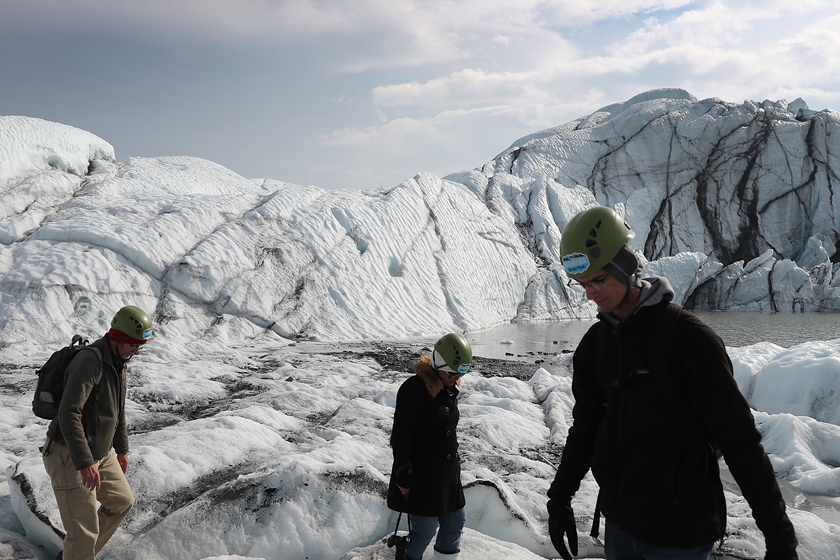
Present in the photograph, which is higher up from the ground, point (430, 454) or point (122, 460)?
point (430, 454)

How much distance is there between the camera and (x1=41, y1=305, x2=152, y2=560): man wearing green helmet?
3.57m

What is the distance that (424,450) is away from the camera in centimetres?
365

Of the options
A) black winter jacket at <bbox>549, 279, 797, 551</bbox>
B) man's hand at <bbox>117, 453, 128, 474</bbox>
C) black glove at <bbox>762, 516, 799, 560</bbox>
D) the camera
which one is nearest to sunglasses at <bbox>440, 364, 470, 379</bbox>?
the camera

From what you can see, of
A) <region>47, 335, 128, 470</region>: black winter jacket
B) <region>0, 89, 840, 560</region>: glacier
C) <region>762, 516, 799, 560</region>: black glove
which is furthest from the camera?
<region>0, 89, 840, 560</region>: glacier

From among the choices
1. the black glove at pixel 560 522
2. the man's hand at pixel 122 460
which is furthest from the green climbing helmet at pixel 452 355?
the man's hand at pixel 122 460

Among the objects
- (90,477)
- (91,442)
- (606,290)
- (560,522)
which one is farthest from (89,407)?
(606,290)

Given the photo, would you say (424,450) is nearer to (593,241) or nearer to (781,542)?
(593,241)

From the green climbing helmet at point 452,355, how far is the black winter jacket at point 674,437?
1397 mm

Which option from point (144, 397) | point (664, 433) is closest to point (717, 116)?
point (144, 397)

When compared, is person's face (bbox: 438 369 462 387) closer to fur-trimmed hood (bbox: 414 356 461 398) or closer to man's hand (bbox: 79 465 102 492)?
fur-trimmed hood (bbox: 414 356 461 398)

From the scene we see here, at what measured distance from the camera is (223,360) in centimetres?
1337

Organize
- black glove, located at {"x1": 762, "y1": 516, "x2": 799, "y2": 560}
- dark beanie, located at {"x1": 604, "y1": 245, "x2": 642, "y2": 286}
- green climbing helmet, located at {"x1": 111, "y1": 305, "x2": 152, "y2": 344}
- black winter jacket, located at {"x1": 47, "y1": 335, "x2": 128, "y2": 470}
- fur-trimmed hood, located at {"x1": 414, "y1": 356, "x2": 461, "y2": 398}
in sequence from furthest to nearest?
1. green climbing helmet, located at {"x1": 111, "y1": 305, "x2": 152, "y2": 344}
2. fur-trimmed hood, located at {"x1": 414, "y1": 356, "x2": 461, "y2": 398}
3. black winter jacket, located at {"x1": 47, "y1": 335, "x2": 128, "y2": 470}
4. dark beanie, located at {"x1": 604, "y1": 245, "x2": 642, "y2": 286}
5. black glove, located at {"x1": 762, "y1": 516, "x2": 799, "y2": 560}

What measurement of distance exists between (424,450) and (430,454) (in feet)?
0.16

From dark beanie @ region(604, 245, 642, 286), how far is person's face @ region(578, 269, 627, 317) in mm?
20
